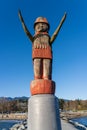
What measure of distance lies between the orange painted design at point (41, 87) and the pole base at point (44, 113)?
171mm

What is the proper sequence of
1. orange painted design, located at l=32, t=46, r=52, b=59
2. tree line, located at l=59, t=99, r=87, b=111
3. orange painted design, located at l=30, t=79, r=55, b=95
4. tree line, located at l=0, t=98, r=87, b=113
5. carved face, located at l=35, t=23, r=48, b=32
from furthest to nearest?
1. tree line, located at l=59, t=99, r=87, b=111
2. tree line, located at l=0, t=98, r=87, b=113
3. carved face, located at l=35, t=23, r=48, b=32
4. orange painted design, located at l=32, t=46, r=52, b=59
5. orange painted design, located at l=30, t=79, r=55, b=95

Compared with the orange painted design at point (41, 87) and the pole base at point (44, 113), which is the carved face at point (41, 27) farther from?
the pole base at point (44, 113)

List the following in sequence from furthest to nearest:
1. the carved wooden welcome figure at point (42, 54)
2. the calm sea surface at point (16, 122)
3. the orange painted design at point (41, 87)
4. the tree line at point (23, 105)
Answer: the tree line at point (23, 105) → the calm sea surface at point (16, 122) → the carved wooden welcome figure at point (42, 54) → the orange painted design at point (41, 87)

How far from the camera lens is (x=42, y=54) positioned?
9586 millimetres

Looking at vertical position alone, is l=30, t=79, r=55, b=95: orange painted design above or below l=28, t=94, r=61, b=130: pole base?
above

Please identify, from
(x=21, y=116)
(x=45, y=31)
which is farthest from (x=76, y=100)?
(x=45, y=31)

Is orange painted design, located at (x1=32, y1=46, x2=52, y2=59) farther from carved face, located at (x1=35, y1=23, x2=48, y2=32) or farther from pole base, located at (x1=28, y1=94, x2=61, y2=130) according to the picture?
pole base, located at (x1=28, y1=94, x2=61, y2=130)

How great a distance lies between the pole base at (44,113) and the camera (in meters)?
8.74

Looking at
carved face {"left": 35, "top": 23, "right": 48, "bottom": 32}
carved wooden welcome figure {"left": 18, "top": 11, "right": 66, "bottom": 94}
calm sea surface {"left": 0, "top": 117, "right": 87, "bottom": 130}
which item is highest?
carved face {"left": 35, "top": 23, "right": 48, "bottom": 32}

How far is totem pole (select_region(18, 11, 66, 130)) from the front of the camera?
8.78m

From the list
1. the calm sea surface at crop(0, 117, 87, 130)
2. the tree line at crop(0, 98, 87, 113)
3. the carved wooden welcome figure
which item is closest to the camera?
the carved wooden welcome figure

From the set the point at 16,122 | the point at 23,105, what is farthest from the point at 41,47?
the point at 23,105

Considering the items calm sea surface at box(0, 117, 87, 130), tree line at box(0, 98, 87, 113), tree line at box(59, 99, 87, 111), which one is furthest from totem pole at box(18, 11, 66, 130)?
tree line at box(59, 99, 87, 111)

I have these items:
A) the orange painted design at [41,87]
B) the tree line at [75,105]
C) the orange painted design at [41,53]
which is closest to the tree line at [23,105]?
the tree line at [75,105]
